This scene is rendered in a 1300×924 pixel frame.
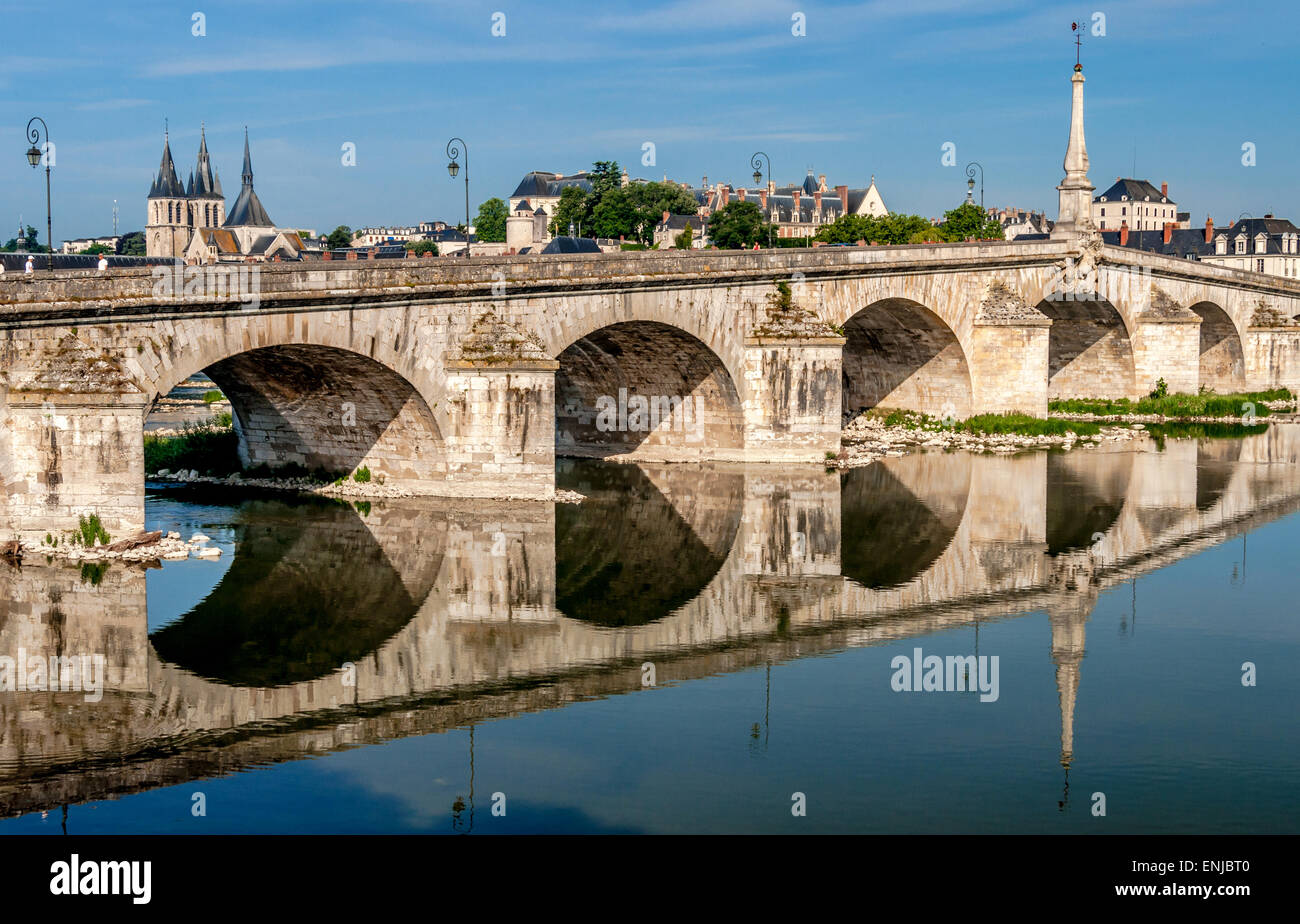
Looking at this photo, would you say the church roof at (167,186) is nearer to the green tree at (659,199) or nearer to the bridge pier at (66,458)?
the green tree at (659,199)

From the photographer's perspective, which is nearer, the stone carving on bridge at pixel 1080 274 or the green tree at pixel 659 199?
the stone carving on bridge at pixel 1080 274

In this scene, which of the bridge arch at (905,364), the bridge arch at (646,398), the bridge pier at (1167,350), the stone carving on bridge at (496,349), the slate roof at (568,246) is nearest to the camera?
the stone carving on bridge at (496,349)

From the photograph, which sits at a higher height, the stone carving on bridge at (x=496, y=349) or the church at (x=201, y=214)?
the church at (x=201, y=214)

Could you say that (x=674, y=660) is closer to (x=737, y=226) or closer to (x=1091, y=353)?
(x=1091, y=353)

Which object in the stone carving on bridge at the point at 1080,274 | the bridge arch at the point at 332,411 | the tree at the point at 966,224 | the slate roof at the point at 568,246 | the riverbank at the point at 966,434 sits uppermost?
the tree at the point at 966,224

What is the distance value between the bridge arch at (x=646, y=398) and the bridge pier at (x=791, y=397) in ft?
1.49

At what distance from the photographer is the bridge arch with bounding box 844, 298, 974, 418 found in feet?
154

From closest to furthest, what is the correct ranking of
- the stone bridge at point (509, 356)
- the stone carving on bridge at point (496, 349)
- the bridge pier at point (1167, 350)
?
the stone bridge at point (509, 356) → the stone carving on bridge at point (496, 349) → the bridge pier at point (1167, 350)

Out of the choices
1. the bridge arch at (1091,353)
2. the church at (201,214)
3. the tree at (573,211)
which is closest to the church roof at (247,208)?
the church at (201,214)

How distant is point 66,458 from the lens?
23828 millimetres

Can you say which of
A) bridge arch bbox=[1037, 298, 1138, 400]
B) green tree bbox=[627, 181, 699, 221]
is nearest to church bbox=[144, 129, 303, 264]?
green tree bbox=[627, 181, 699, 221]

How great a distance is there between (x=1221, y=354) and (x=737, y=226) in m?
45.3

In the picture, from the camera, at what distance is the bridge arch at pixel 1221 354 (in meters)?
64.4
